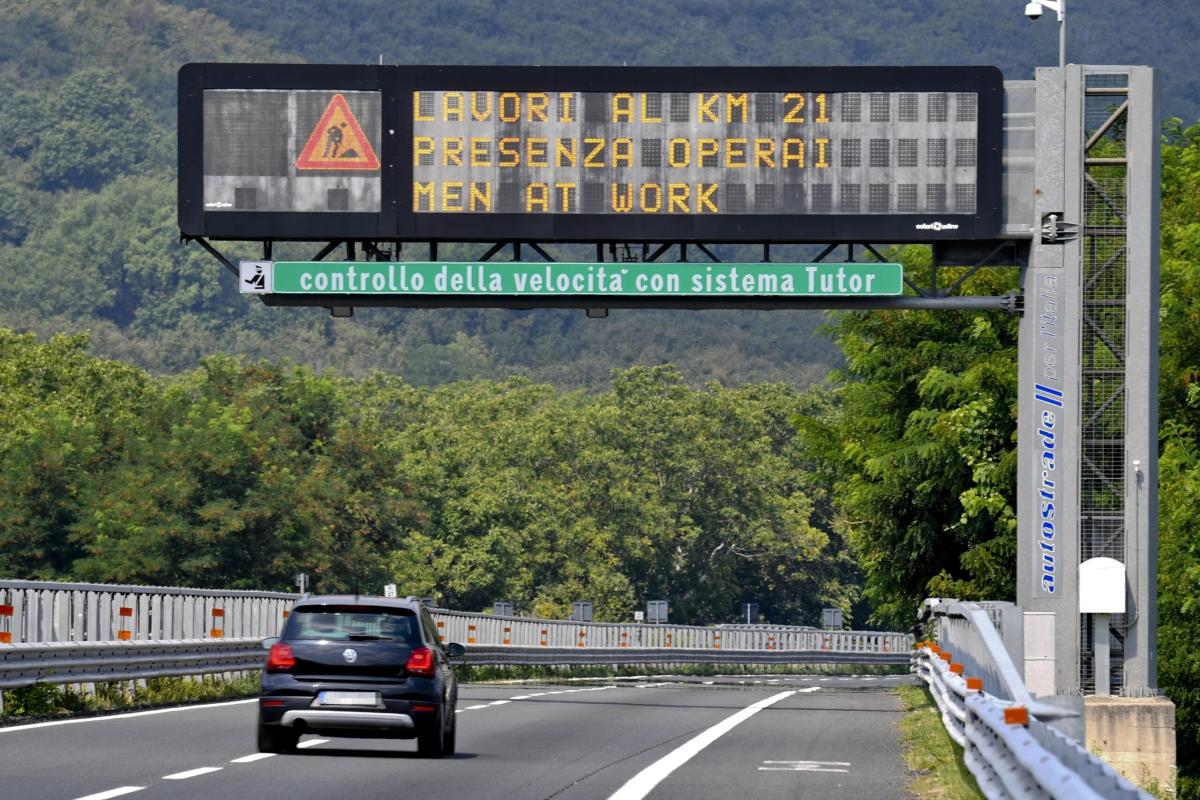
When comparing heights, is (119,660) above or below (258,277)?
below

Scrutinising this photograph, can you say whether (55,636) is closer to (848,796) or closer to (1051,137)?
(848,796)

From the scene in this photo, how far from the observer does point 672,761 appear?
2080 centimetres

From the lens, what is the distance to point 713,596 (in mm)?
126812

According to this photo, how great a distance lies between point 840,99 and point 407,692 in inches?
499

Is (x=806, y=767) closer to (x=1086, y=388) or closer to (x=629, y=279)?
(x=629, y=279)

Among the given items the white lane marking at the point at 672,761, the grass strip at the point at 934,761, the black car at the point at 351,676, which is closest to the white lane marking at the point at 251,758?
the black car at the point at 351,676

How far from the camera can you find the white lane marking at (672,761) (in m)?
→ 17.2

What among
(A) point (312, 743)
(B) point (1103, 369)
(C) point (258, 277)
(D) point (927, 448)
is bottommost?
(A) point (312, 743)

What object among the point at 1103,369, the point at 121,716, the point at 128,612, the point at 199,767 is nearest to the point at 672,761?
the point at 199,767

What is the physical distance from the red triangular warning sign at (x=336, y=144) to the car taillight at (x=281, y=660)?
11523 mm

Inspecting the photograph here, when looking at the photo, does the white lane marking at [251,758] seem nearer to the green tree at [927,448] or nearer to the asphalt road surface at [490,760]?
the asphalt road surface at [490,760]

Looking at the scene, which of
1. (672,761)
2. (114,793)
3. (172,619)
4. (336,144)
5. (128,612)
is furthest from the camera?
(172,619)

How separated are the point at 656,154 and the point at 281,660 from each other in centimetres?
1190

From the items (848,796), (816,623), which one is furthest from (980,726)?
(816,623)
